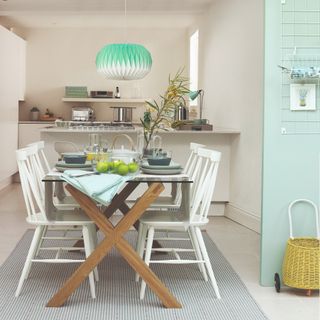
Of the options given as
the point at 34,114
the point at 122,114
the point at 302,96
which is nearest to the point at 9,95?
the point at 34,114

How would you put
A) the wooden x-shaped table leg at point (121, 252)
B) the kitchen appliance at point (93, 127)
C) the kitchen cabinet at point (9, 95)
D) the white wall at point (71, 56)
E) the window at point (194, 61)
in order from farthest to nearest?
the white wall at point (71, 56)
the window at point (194, 61)
the kitchen cabinet at point (9, 95)
the kitchen appliance at point (93, 127)
the wooden x-shaped table leg at point (121, 252)

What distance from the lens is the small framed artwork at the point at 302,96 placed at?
3523 millimetres

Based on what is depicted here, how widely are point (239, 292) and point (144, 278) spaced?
0.69 meters

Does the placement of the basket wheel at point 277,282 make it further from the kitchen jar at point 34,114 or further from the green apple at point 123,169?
the kitchen jar at point 34,114

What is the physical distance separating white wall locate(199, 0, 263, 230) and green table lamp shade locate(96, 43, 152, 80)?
113 centimetres

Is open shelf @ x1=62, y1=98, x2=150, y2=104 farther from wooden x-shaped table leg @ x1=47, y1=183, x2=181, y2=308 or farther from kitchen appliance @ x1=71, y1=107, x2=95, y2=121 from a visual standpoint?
wooden x-shaped table leg @ x1=47, y1=183, x2=181, y2=308

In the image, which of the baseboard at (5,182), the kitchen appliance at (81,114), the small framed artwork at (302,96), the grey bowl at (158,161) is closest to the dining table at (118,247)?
the grey bowl at (158,161)

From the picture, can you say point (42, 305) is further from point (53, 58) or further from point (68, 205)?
point (53, 58)

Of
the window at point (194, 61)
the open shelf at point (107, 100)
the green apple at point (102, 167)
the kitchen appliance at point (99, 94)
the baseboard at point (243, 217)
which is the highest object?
the window at point (194, 61)

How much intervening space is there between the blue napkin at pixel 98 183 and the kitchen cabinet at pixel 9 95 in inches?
191

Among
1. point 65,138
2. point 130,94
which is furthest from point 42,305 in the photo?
point 130,94

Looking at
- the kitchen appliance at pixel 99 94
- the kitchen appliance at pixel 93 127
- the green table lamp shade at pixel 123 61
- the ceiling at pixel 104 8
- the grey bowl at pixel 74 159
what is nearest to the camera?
the grey bowl at pixel 74 159

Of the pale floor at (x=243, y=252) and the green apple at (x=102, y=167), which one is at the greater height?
the green apple at (x=102, y=167)

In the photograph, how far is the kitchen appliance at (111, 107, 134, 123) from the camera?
9922 mm
